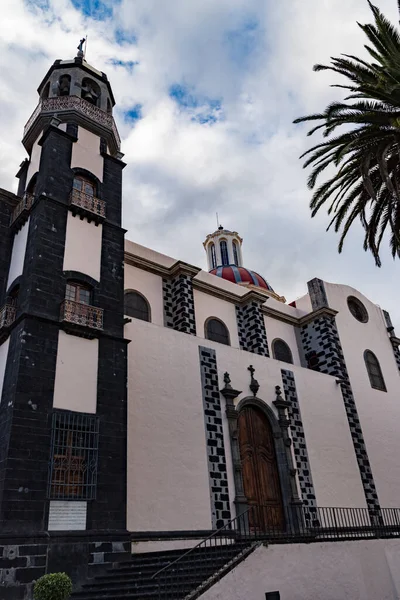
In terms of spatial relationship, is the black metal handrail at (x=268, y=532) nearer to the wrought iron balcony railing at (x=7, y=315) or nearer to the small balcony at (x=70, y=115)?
the wrought iron balcony railing at (x=7, y=315)

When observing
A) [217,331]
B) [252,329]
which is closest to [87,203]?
[217,331]

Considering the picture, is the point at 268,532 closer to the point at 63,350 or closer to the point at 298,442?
the point at 298,442

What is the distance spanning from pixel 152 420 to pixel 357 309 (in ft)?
49.4

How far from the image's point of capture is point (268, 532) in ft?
51.4

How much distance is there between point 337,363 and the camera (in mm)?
22031

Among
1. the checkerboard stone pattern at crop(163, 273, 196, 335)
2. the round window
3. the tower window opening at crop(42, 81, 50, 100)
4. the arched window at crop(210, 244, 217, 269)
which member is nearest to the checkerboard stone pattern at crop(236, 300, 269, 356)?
the checkerboard stone pattern at crop(163, 273, 196, 335)

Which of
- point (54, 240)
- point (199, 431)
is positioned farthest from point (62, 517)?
point (54, 240)

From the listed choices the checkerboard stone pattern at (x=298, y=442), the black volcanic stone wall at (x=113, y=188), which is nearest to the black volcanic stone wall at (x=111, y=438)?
the black volcanic stone wall at (x=113, y=188)

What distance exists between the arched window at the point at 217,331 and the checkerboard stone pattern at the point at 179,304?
1439mm

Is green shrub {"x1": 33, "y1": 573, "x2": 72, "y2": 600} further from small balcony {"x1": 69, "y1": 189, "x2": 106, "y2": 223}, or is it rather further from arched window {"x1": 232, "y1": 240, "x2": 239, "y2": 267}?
arched window {"x1": 232, "y1": 240, "x2": 239, "y2": 267}

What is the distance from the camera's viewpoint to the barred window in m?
11.3

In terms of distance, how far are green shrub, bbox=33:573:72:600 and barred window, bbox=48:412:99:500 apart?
7.11ft

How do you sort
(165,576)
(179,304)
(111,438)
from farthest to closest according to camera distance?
(179,304) < (111,438) < (165,576)

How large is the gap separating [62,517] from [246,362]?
28.6 ft
